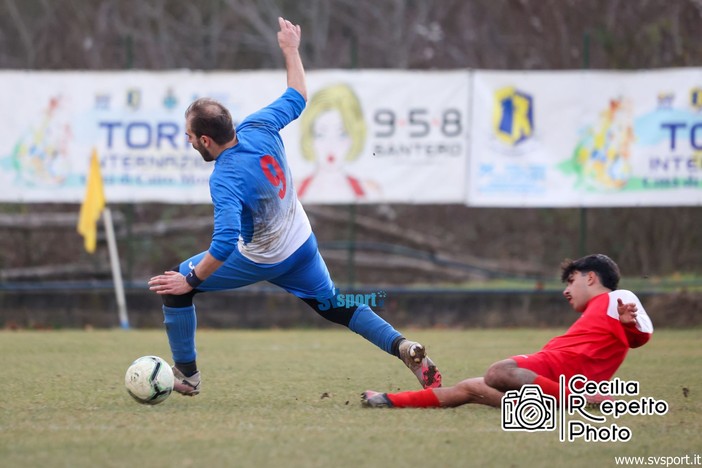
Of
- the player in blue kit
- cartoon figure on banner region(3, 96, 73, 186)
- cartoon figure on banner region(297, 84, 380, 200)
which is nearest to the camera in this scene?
the player in blue kit

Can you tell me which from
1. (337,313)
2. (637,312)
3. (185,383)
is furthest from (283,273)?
(637,312)

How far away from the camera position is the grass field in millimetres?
4922

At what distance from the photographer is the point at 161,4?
2533 centimetres

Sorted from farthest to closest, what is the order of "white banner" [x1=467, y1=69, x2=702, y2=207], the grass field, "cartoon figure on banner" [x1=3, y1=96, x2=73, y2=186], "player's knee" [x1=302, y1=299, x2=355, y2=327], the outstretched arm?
"cartoon figure on banner" [x1=3, y1=96, x2=73, y2=186] → "white banner" [x1=467, y1=69, x2=702, y2=207] → the outstretched arm → "player's knee" [x1=302, y1=299, x2=355, y2=327] → the grass field

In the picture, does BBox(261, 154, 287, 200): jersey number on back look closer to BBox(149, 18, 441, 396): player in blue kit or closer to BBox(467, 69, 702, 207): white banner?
BBox(149, 18, 441, 396): player in blue kit

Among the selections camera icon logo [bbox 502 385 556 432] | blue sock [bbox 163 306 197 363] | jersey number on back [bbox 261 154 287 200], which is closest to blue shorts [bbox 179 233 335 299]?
blue sock [bbox 163 306 197 363]

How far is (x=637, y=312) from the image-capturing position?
6141 mm

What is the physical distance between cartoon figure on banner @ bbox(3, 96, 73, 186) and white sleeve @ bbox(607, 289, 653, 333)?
30.4ft

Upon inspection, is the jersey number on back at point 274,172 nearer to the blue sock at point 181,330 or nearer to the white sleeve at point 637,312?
the blue sock at point 181,330

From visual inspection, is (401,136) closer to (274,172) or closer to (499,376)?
(274,172)

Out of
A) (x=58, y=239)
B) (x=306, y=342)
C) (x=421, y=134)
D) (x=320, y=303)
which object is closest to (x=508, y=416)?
(x=320, y=303)

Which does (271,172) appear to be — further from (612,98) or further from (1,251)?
(1,251)

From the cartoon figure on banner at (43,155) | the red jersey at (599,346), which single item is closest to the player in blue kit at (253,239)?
the red jersey at (599,346)

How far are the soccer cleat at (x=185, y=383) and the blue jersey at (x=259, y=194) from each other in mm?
838
